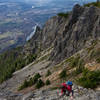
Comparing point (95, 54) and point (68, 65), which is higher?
point (95, 54)

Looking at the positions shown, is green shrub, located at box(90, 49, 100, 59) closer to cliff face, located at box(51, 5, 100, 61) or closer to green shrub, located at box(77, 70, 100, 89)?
green shrub, located at box(77, 70, 100, 89)

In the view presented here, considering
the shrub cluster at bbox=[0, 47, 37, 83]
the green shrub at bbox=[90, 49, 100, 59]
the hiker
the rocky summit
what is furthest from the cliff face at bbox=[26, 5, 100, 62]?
the hiker

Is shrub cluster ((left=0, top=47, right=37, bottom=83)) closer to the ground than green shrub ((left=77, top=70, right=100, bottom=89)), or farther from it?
closer to the ground

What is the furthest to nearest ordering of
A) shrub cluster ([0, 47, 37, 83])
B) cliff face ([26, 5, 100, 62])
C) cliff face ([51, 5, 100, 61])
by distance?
shrub cluster ([0, 47, 37, 83]) < cliff face ([26, 5, 100, 62]) < cliff face ([51, 5, 100, 61])

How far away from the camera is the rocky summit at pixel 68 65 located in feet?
72.0

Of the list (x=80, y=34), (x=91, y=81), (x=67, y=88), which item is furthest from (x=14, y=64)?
(x=67, y=88)

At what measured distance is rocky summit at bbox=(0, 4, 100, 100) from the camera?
2195cm

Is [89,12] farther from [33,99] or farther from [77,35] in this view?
[33,99]

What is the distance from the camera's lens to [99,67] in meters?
26.4

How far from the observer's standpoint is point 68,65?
35.8 m

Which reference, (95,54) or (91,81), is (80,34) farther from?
(91,81)

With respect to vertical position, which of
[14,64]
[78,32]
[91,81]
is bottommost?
[14,64]

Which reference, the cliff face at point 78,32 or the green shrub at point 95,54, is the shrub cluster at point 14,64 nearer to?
the cliff face at point 78,32

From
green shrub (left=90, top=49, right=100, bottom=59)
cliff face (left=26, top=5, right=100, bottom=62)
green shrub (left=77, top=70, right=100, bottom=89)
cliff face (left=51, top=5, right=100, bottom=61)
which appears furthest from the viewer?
cliff face (left=26, top=5, right=100, bottom=62)
